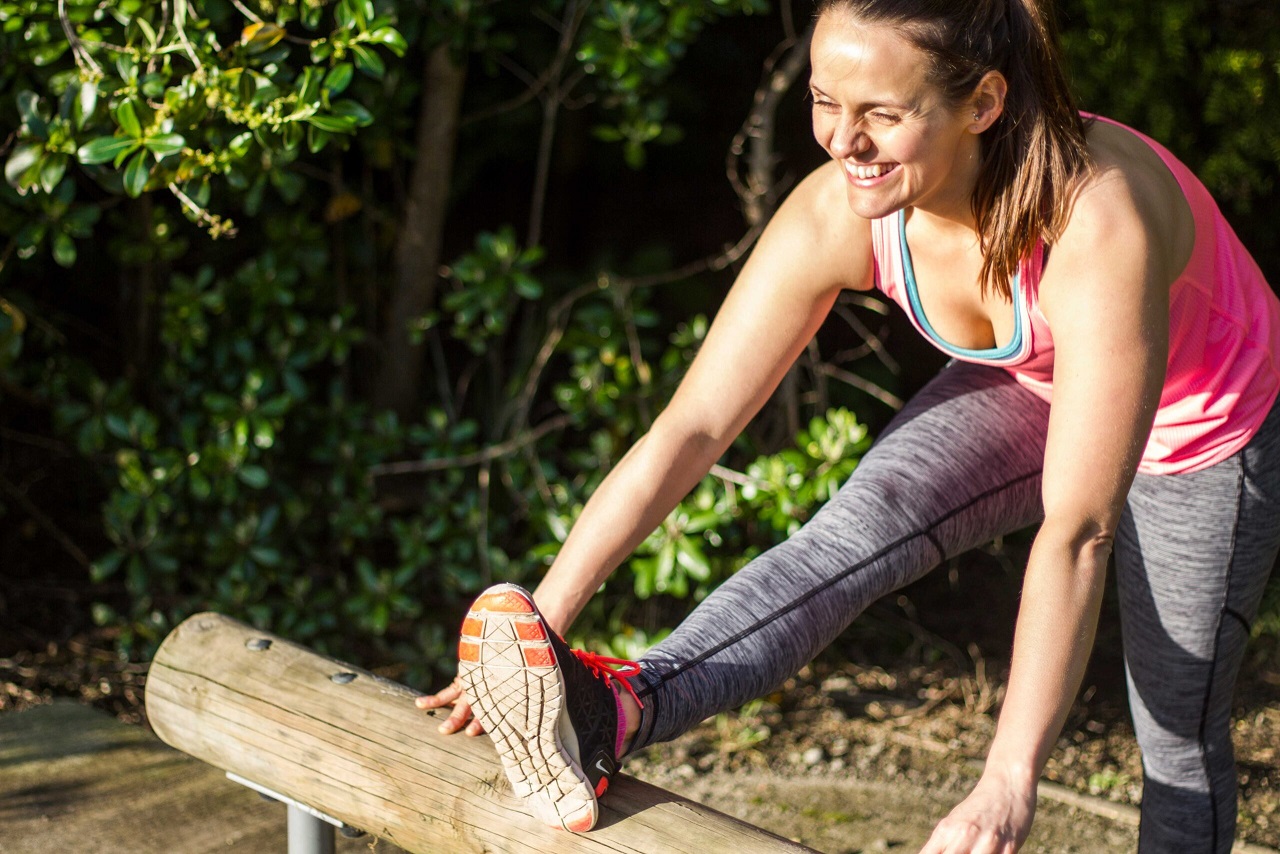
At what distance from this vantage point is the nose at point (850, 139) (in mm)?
1493

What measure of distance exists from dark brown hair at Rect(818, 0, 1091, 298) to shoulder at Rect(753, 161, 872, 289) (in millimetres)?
221

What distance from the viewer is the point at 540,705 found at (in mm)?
1432

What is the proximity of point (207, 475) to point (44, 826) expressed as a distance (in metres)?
0.90

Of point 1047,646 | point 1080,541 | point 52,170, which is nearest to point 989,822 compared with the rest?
point 1047,646

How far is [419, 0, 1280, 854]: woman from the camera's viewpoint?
143 cm

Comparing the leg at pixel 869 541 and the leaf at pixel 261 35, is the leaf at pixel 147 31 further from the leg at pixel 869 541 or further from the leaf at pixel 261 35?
the leg at pixel 869 541

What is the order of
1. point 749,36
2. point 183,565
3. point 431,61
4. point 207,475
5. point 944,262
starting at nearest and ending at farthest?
point 944,262
point 207,475
point 431,61
point 183,565
point 749,36

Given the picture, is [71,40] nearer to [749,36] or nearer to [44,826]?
[44,826]

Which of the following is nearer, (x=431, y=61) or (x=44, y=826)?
(x=44, y=826)

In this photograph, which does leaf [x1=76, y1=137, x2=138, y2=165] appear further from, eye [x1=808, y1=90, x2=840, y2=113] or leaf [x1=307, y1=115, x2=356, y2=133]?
eye [x1=808, y1=90, x2=840, y2=113]

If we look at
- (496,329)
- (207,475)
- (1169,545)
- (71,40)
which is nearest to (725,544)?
(496,329)

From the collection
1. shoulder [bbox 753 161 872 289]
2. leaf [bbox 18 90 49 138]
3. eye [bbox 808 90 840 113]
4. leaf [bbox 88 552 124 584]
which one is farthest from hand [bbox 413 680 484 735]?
leaf [bbox 88 552 124 584]

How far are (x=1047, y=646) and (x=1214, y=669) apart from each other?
534mm

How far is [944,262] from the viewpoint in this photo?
170 cm
